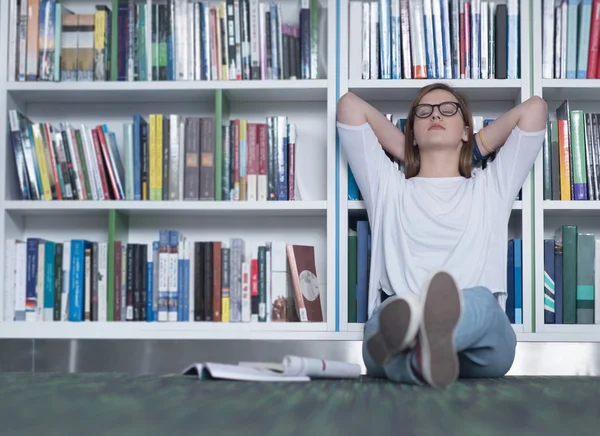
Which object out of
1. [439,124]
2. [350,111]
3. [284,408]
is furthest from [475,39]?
[284,408]

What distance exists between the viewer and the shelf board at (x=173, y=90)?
2512 mm

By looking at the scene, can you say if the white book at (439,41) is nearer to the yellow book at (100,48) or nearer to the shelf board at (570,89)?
the shelf board at (570,89)

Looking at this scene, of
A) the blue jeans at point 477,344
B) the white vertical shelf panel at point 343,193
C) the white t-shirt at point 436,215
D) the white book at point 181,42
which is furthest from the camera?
the white book at point 181,42

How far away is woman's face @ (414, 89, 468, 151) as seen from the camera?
2275 millimetres

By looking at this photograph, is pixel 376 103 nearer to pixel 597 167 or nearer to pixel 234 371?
pixel 597 167

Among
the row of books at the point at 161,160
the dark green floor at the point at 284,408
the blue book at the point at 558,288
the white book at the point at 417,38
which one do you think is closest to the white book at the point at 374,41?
the white book at the point at 417,38

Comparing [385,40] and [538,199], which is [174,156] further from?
[538,199]

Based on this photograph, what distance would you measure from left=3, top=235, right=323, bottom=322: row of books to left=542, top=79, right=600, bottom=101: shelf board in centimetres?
93

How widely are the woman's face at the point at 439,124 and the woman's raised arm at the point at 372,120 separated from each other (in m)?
0.09

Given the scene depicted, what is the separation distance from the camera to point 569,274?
2.41 meters

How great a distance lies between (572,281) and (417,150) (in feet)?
2.02

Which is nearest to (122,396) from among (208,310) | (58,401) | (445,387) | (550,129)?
(58,401)

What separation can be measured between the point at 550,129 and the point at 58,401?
1.84m

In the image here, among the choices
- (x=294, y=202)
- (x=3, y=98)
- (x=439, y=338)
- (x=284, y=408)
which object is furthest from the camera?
(x=3, y=98)
